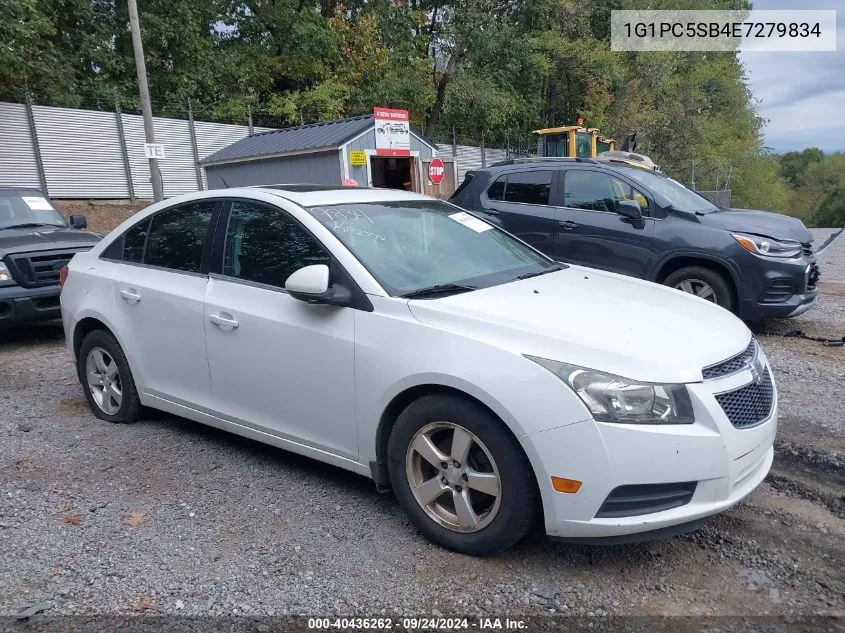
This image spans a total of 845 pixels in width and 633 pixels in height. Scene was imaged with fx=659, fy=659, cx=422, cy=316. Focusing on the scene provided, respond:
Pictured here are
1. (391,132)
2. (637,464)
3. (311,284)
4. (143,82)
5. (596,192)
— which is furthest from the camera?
(391,132)

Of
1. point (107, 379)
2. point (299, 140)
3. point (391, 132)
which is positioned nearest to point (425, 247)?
point (107, 379)

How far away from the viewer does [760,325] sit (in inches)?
283

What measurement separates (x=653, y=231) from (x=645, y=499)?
4.94m

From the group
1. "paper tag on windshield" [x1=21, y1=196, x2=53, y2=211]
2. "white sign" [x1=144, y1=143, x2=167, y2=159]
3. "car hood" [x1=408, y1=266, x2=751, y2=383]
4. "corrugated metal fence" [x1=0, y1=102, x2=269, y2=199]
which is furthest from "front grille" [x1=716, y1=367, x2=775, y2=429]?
"corrugated metal fence" [x1=0, y1=102, x2=269, y2=199]

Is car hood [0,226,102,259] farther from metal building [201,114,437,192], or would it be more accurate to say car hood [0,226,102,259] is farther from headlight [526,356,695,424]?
metal building [201,114,437,192]

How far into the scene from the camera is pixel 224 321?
3656mm

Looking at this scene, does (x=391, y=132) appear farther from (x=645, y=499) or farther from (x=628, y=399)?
(x=645, y=499)

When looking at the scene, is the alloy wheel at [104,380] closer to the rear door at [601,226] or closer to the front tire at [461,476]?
the front tire at [461,476]

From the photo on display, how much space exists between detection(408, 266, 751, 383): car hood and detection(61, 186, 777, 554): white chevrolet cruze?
0.03 feet

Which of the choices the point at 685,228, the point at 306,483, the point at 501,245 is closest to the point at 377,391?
the point at 306,483

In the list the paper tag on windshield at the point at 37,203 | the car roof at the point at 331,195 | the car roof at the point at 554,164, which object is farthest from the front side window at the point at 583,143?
the car roof at the point at 331,195

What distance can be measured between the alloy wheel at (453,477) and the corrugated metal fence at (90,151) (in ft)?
61.7

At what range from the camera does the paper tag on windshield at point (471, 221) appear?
4157 mm

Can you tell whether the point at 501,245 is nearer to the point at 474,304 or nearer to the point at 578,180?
the point at 474,304
